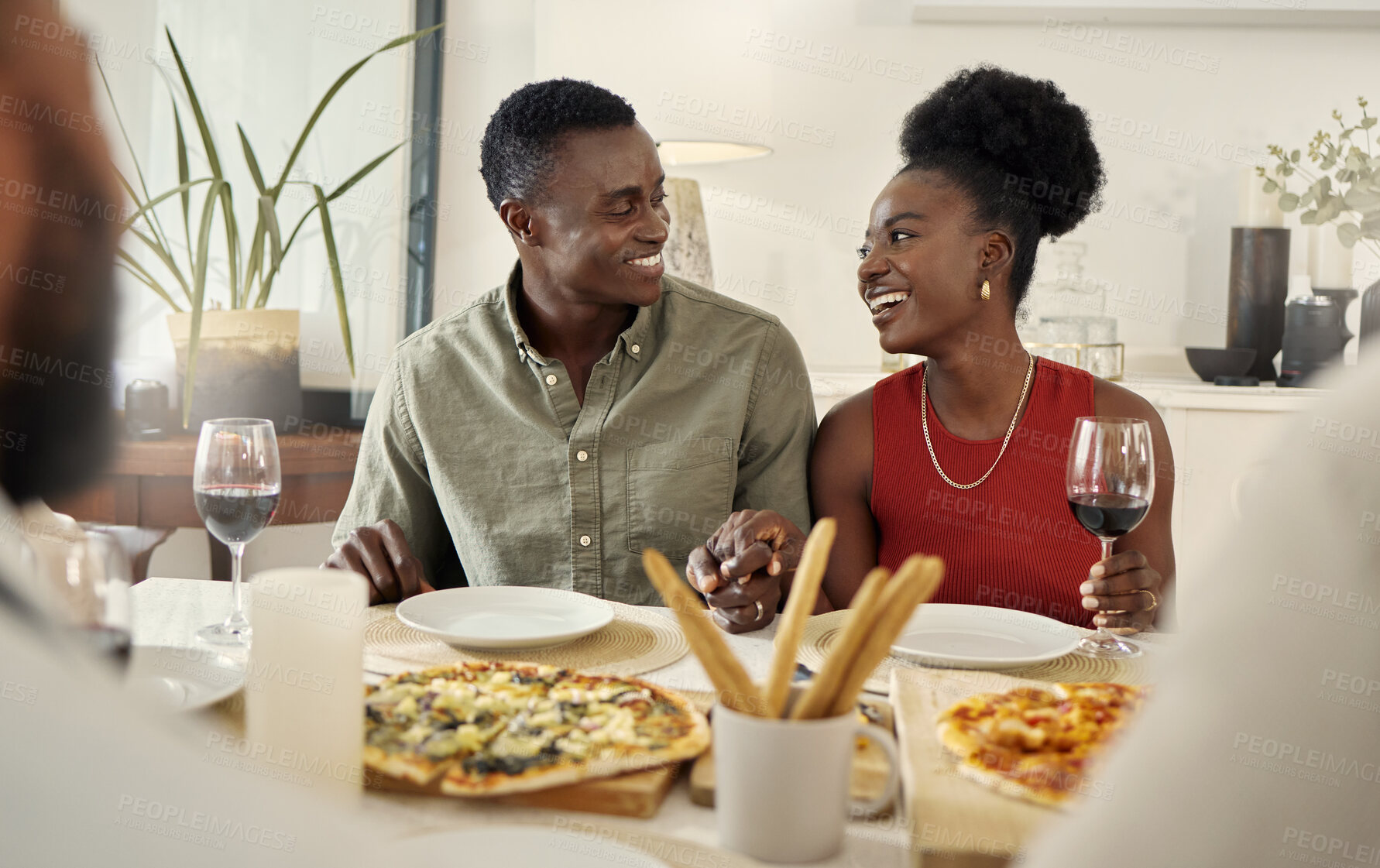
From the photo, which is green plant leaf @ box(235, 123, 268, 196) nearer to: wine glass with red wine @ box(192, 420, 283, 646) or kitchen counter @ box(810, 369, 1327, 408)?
kitchen counter @ box(810, 369, 1327, 408)

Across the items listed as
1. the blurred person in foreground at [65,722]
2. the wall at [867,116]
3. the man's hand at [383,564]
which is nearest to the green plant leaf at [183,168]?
the wall at [867,116]

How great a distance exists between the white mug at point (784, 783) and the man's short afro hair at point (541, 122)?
52.9 inches

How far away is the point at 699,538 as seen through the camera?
162 cm

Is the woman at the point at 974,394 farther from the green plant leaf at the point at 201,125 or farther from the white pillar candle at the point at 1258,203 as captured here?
the green plant leaf at the point at 201,125

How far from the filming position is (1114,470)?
112 cm

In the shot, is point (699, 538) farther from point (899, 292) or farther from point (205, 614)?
point (205, 614)

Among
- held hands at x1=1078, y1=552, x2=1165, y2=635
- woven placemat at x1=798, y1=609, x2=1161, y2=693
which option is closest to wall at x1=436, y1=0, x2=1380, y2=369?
held hands at x1=1078, y1=552, x2=1165, y2=635

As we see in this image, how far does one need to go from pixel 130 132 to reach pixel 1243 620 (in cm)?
326

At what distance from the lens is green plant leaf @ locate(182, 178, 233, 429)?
2.52m

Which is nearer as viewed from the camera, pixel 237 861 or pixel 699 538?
pixel 237 861

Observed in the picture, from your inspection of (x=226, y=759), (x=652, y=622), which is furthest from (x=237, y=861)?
(x=652, y=622)

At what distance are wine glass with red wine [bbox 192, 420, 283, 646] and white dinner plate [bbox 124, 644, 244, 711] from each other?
141 mm

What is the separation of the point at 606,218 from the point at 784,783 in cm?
127

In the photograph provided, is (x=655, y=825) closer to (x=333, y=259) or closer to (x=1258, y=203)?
(x=333, y=259)
